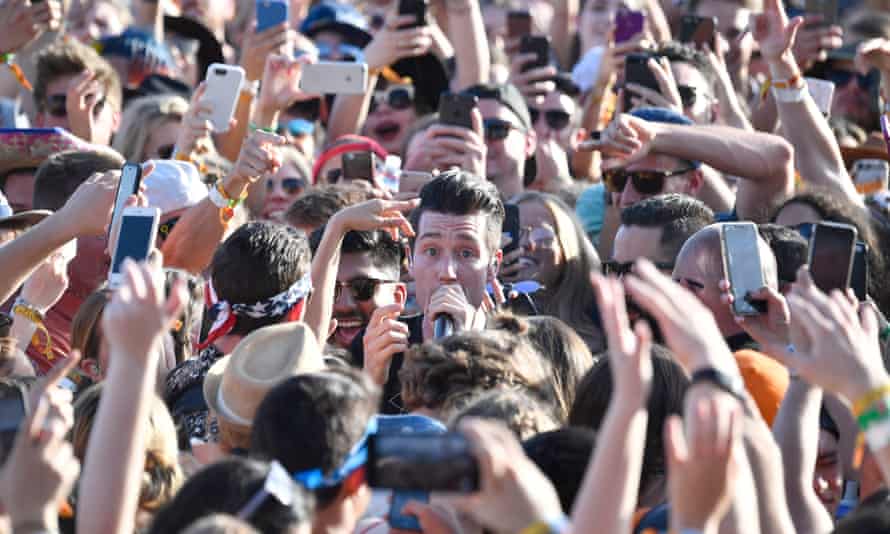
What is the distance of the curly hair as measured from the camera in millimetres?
4543

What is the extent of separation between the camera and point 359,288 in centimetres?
611

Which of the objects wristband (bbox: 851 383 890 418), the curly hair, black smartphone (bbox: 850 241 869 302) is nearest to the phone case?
black smartphone (bbox: 850 241 869 302)

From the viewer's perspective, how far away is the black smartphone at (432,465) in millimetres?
2992

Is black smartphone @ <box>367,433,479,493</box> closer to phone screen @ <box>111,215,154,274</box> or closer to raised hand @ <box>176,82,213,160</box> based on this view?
phone screen @ <box>111,215,154,274</box>

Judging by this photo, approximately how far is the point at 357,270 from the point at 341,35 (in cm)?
365

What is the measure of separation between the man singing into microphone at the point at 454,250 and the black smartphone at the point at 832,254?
1.33 metres

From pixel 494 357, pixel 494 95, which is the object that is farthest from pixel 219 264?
pixel 494 95

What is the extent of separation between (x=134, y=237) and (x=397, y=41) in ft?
12.7

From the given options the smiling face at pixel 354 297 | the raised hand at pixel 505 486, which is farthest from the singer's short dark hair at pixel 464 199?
the raised hand at pixel 505 486

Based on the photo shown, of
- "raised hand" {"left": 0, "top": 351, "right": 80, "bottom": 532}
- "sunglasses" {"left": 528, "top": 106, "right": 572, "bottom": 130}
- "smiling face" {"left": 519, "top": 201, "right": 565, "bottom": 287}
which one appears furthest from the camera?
"sunglasses" {"left": 528, "top": 106, "right": 572, "bottom": 130}

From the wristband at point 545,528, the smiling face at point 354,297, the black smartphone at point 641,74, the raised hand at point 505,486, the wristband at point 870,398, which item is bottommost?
the smiling face at point 354,297

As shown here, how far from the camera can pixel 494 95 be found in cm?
767

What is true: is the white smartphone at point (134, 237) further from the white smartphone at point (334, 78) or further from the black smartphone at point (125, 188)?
the white smartphone at point (334, 78)

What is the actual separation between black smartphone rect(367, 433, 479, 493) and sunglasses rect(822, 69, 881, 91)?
6.83 metres
